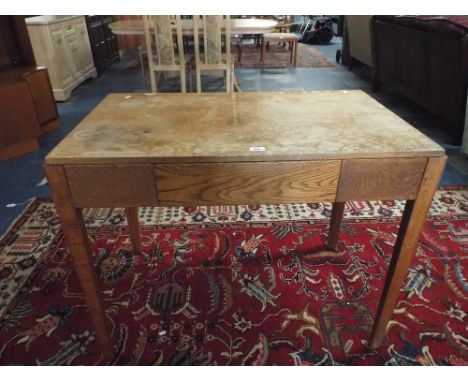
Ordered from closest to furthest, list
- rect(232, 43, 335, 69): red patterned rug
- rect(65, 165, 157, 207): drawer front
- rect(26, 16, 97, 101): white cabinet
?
rect(65, 165, 157, 207): drawer front → rect(26, 16, 97, 101): white cabinet → rect(232, 43, 335, 69): red patterned rug

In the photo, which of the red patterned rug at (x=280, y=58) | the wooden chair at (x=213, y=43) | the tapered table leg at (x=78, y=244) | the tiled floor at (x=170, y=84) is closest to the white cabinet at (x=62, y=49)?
the tiled floor at (x=170, y=84)

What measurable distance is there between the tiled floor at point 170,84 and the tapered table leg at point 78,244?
3.39ft

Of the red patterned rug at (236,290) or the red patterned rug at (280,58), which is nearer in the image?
the red patterned rug at (236,290)

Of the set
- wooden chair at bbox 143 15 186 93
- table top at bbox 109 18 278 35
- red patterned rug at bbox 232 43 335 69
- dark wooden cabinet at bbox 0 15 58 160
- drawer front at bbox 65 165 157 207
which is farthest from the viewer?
red patterned rug at bbox 232 43 335 69

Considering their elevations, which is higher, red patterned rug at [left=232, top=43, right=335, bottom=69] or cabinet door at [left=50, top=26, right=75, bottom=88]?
cabinet door at [left=50, top=26, right=75, bottom=88]

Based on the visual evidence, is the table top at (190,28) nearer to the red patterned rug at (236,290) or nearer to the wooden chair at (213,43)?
the wooden chair at (213,43)

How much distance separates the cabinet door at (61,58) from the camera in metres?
3.69

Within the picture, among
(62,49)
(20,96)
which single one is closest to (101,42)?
(62,49)

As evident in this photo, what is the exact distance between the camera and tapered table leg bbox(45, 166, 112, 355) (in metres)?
0.86

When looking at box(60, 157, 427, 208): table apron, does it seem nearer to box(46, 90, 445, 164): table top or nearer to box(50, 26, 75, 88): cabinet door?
box(46, 90, 445, 164): table top

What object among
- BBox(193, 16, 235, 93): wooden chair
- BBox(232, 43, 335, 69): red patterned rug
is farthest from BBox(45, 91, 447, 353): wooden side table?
BBox(232, 43, 335, 69): red patterned rug

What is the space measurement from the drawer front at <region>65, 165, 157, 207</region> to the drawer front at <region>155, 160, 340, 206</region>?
0.03m

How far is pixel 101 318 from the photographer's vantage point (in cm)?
112

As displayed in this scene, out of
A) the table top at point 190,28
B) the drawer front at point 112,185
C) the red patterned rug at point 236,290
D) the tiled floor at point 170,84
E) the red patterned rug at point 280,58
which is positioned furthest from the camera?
the red patterned rug at point 280,58
